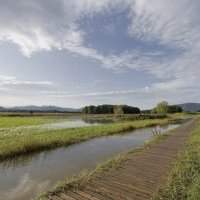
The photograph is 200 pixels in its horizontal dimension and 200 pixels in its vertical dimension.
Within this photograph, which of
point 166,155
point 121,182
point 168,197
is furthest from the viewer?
point 166,155

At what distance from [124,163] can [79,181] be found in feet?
9.66

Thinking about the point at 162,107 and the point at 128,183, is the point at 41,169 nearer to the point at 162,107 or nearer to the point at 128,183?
the point at 128,183

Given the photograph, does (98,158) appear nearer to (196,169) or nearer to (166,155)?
(166,155)

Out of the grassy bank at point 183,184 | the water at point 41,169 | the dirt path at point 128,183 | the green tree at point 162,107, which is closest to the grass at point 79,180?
the dirt path at point 128,183

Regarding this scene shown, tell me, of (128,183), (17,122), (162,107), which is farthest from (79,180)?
(162,107)

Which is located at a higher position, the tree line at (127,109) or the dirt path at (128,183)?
the tree line at (127,109)

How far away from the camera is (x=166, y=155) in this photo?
1043cm

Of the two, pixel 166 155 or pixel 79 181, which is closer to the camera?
pixel 79 181

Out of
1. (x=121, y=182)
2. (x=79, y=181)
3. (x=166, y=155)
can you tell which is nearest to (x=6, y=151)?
(x=79, y=181)

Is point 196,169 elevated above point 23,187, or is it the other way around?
point 196,169

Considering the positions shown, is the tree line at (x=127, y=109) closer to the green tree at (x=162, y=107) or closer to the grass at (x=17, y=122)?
the green tree at (x=162, y=107)

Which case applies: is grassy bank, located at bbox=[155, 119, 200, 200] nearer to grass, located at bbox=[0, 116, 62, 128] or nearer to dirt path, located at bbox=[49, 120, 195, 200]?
dirt path, located at bbox=[49, 120, 195, 200]

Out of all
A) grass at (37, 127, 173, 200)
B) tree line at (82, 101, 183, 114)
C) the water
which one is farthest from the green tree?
grass at (37, 127, 173, 200)

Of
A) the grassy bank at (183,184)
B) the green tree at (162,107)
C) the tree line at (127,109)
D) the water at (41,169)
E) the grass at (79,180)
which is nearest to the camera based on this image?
the grassy bank at (183,184)
